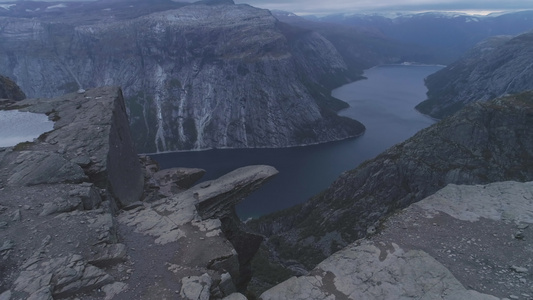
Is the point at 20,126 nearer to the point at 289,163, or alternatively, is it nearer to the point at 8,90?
the point at 8,90

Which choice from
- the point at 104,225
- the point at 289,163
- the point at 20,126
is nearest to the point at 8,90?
the point at 20,126

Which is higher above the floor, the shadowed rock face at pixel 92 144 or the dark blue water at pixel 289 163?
the shadowed rock face at pixel 92 144

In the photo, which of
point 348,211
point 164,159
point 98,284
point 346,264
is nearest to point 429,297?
point 346,264

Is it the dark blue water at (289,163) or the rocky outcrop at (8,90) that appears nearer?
the rocky outcrop at (8,90)

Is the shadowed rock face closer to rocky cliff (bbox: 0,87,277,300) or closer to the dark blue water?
rocky cliff (bbox: 0,87,277,300)

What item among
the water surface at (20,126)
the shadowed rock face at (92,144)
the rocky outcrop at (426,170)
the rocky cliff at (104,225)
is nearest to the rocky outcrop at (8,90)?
the shadowed rock face at (92,144)

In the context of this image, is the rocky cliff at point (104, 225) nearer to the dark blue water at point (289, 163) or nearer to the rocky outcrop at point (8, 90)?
the rocky outcrop at point (8, 90)
